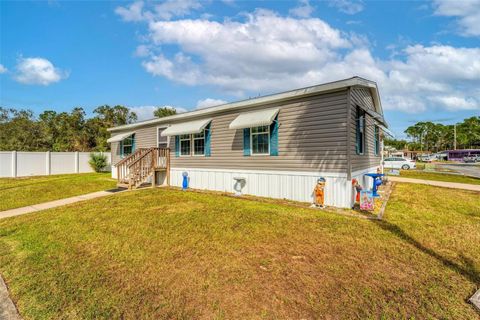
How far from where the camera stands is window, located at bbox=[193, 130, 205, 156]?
10922 mm

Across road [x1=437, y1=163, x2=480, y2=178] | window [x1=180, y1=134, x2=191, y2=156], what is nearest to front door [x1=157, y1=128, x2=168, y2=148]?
window [x1=180, y1=134, x2=191, y2=156]

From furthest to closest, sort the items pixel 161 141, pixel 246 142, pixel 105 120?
pixel 105 120 < pixel 161 141 < pixel 246 142

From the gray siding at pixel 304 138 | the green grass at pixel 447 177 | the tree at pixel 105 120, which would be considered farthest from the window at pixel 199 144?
the tree at pixel 105 120

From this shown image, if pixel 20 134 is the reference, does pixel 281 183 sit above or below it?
below

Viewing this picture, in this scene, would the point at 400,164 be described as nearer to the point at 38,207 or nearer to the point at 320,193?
the point at 320,193

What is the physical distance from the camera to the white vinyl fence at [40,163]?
15.8m

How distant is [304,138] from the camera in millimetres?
7648

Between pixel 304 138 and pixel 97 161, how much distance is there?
17.3 metres

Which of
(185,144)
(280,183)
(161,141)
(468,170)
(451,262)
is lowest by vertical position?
(451,262)

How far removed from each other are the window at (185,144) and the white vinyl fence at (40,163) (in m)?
11.5

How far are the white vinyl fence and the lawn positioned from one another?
511 inches

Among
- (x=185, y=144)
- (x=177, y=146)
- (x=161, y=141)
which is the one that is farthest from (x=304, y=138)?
(x=161, y=141)

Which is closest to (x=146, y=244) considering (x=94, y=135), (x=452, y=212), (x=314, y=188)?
(x=314, y=188)

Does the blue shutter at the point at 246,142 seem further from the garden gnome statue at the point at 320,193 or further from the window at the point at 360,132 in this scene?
the window at the point at 360,132
